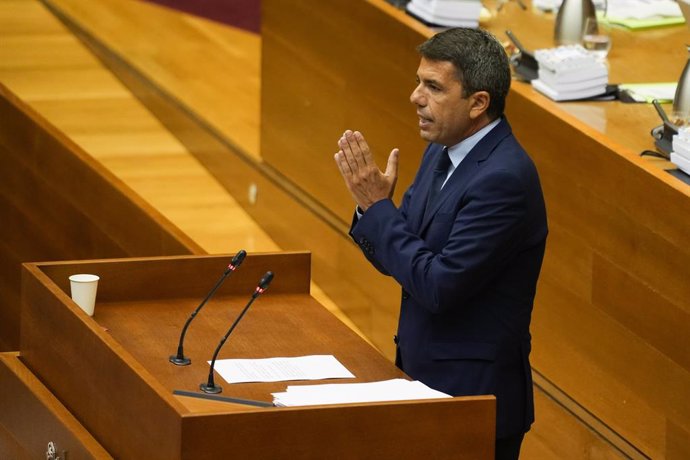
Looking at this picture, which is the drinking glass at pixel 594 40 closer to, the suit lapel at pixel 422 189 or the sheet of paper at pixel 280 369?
the suit lapel at pixel 422 189

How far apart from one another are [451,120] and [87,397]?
41cm

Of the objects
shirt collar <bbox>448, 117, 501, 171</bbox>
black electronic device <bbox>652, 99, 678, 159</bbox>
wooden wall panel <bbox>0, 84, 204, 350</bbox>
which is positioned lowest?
wooden wall panel <bbox>0, 84, 204, 350</bbox>

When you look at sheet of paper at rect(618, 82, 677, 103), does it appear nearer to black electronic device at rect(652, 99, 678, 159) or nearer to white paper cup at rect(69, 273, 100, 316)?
black electronic device at rect(652, 99, 678, 159)

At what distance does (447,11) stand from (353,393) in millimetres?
1071

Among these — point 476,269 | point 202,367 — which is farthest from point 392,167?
point 202,367

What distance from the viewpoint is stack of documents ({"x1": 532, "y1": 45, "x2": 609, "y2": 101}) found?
196 centimetres

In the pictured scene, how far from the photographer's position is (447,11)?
88.0 inches

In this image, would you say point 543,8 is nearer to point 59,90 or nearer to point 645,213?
point 645,213

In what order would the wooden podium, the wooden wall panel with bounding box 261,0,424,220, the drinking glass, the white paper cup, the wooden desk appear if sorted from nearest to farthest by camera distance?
the wooden podium → the white paper cup → the wooden desk → the drinking glass → the wooden wall panel with bounding box 261,0,424,220

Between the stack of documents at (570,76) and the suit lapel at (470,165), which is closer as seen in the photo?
the suit lapel at (470,165)

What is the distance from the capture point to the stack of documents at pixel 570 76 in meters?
1.96

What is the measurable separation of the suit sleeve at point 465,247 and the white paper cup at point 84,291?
0.95ft

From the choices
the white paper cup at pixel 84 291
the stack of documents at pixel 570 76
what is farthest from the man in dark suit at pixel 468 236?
the stack of documents at pixel 570 76

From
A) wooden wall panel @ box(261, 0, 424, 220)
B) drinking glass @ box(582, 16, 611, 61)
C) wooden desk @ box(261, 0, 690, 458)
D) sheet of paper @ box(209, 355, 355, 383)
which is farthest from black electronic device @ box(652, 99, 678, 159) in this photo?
sheet of paper @ box(209, 355, 355, 383)
